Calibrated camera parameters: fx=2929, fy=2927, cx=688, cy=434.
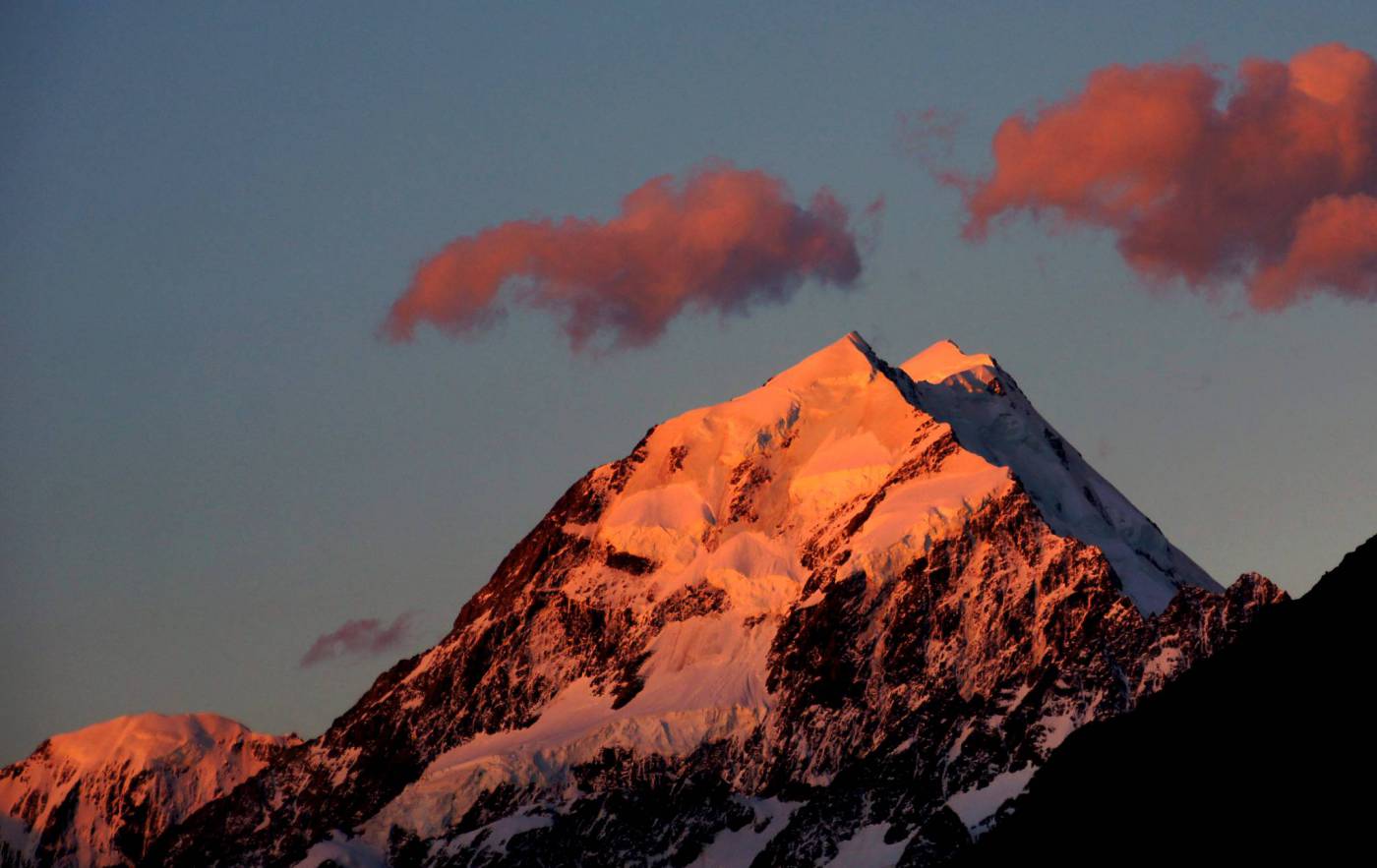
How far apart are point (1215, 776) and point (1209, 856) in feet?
22.9

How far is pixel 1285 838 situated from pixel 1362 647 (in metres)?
13.0

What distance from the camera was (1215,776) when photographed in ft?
472

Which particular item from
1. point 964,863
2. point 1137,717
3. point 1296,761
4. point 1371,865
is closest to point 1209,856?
point 1296,761

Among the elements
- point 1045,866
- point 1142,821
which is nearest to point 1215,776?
point 1142,821

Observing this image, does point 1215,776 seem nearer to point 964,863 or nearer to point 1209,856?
point 1209,856

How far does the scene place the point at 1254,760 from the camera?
463 ft

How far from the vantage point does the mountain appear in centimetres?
13250

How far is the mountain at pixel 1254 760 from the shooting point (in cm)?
13250

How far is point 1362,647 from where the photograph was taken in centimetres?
14088

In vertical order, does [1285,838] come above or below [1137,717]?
below

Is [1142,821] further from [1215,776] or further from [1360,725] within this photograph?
[1360,725]

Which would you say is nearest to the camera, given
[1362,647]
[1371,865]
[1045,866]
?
[1371,865]

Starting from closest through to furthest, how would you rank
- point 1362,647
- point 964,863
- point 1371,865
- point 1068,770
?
point 1371,865
point 1362,647
point 1068,770
point 964,863

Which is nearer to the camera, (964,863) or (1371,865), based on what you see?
(1371,865)
